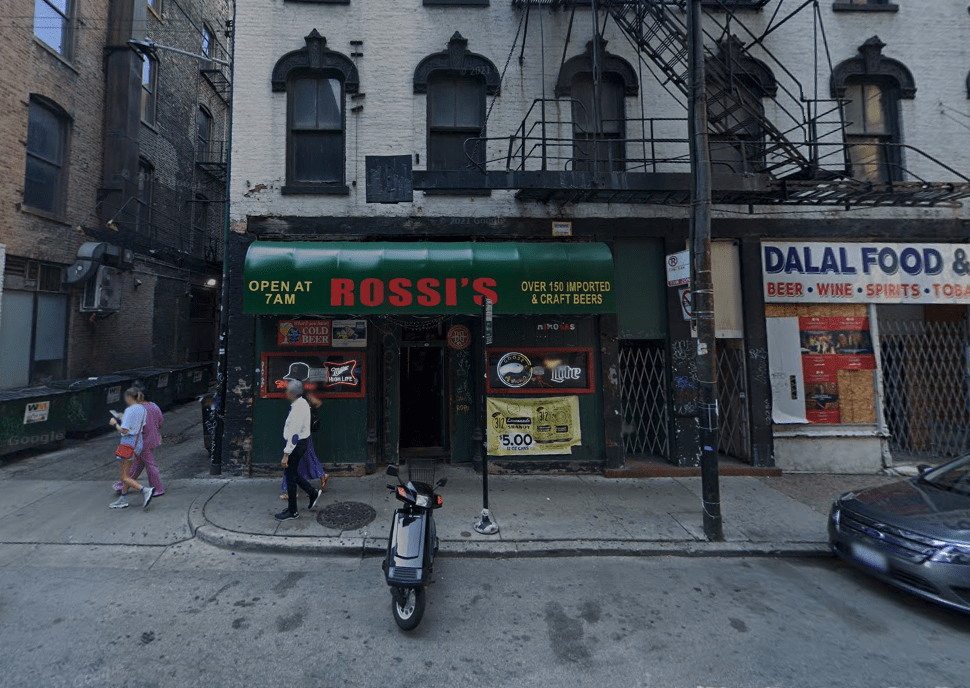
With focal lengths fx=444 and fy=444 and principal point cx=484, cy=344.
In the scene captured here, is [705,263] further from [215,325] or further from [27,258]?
[215,325]

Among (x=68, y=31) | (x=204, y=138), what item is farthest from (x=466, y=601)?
(x=204, y=138)


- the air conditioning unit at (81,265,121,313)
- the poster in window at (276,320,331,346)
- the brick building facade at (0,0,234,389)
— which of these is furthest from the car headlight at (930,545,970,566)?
the air conditioning unit at (81,265,121,313)

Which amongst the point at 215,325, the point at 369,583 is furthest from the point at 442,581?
the point at 215,325

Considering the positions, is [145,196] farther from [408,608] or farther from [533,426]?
[408,608]

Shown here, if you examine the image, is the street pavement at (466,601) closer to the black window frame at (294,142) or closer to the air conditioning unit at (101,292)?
the black window frame at (294,142)

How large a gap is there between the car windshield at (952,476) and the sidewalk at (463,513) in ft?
4.50

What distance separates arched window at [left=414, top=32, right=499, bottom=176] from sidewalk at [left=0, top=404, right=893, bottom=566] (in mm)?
6076

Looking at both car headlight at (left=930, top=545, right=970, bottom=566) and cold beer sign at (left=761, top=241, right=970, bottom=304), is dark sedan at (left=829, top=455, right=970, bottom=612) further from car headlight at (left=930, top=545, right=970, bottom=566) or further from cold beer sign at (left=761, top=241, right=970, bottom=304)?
cold beer sign at (left=761, top=241, right=970, bottom=304)

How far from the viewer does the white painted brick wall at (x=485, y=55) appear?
27.2 ft

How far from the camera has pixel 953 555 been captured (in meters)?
4.07

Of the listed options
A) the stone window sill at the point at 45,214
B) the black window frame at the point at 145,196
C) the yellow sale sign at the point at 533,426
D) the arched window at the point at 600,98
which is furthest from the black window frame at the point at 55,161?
the arched window at the point at 600,98

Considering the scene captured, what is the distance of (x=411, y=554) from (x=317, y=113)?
8217 millimetres

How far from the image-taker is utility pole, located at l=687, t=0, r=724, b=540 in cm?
569

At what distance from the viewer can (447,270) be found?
7434 millimetres
